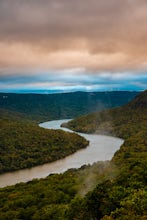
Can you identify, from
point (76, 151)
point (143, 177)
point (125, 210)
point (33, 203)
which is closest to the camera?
point (125, 210)

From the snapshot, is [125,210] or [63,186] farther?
[63,186]

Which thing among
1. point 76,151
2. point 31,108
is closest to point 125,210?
point 76,151

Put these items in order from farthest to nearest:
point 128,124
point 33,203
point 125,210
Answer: point 128,124 < point 33,203 < point 125,210

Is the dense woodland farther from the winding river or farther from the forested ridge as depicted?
the forested ridge

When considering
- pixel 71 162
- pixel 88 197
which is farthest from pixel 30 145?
pixel 88 197

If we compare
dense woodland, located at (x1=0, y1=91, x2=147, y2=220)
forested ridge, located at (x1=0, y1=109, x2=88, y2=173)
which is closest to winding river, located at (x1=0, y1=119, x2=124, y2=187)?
forested ridge, located at (x1=0, y1=109, x2=88, y2=173)

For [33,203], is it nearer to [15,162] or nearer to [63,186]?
[63,186]

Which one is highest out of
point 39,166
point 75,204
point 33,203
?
point 75,204

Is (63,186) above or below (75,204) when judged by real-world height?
below
